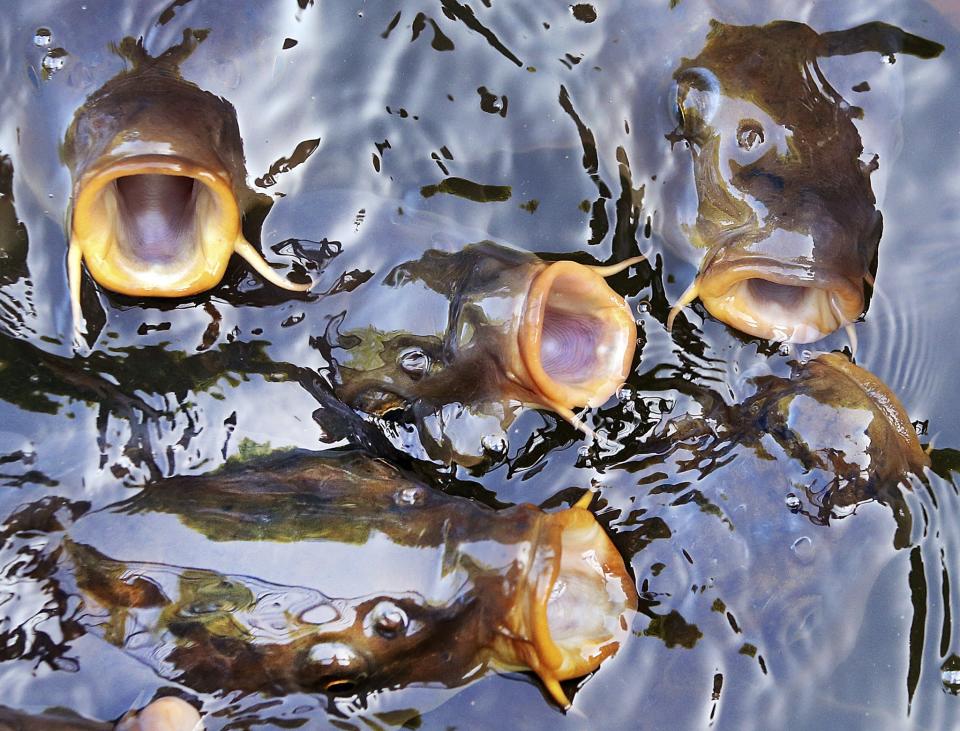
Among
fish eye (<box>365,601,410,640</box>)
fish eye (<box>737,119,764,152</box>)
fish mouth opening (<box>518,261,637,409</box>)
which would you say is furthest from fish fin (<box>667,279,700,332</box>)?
fish eye (<box>365,601,410,640</box>)

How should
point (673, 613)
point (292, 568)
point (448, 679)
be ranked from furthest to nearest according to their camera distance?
1. point (673, 613)
2. point (448, 679)
3. point (292, 568)

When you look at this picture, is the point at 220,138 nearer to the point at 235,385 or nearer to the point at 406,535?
the point at 235,385

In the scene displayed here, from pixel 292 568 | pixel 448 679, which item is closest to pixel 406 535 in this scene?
pixel 292 568

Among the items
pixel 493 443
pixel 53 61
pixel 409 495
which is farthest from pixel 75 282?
pixel 493 443

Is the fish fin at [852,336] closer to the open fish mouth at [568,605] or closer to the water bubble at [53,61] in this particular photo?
the open fish mouth at [568,605]

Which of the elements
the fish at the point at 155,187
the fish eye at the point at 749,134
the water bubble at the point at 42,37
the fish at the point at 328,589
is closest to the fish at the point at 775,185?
the fish eye at the point at 749,134
